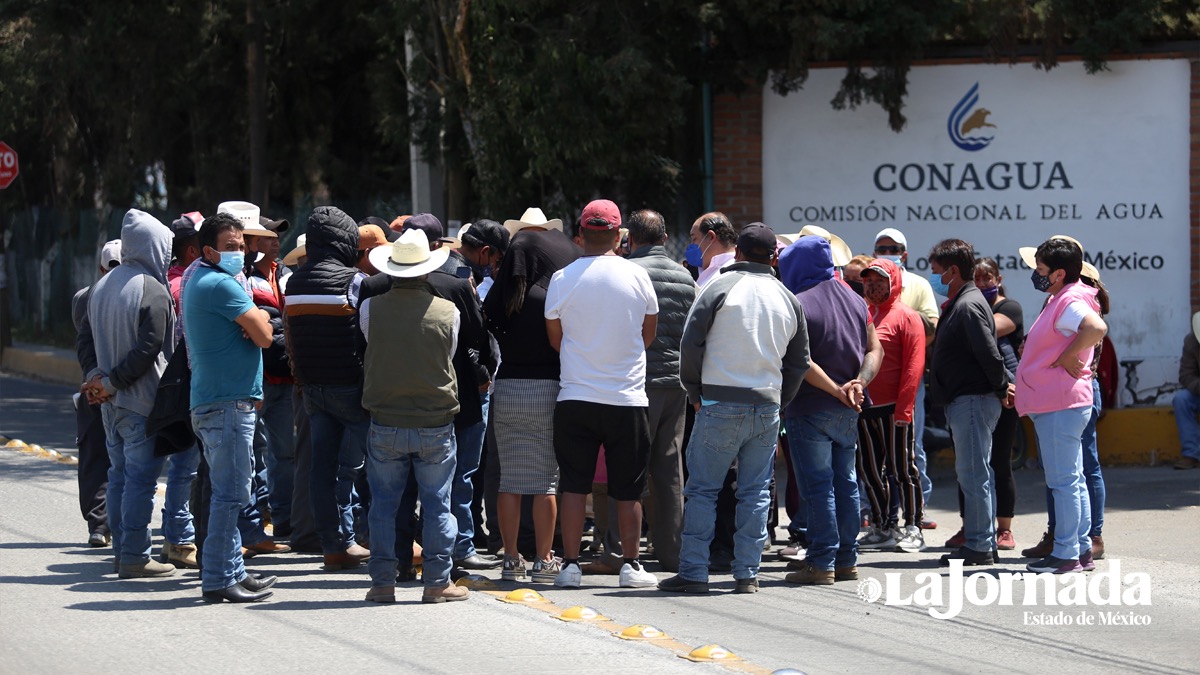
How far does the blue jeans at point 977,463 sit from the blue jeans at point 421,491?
3174 mm

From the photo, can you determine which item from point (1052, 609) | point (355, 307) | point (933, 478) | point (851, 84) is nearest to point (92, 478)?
point (355, 307)

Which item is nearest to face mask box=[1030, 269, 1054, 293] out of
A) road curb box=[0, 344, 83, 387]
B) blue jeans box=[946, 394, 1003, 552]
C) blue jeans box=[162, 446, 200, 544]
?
blue jeans box=[946, 394, 1003, 552]

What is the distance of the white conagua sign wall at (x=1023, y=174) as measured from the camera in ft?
45.0

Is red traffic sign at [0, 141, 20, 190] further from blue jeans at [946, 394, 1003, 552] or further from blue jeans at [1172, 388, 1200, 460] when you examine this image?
blue jeans at [946, 394, 1003, 552]

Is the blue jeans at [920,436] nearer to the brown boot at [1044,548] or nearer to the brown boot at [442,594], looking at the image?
the brown boot at [1044,548]

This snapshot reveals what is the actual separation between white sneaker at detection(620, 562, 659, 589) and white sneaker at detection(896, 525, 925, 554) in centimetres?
206

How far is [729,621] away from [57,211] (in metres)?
20.3

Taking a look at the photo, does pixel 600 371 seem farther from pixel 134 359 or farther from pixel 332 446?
pixel 134 359

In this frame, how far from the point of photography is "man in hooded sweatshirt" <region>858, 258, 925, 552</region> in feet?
30.5

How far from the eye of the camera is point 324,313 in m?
8.11

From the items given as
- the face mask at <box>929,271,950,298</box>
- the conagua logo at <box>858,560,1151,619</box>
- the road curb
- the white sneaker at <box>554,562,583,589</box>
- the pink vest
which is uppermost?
the face mask at <box>929,271,950,298</box>

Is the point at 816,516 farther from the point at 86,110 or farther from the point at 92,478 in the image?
the point at 86,110

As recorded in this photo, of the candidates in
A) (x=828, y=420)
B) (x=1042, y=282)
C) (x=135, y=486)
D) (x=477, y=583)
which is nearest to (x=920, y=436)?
(x=1042, y=282)

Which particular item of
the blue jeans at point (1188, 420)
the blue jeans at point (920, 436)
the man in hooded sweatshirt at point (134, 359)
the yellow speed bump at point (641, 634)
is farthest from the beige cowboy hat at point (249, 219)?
the blue jeans at point (1188, 420)
